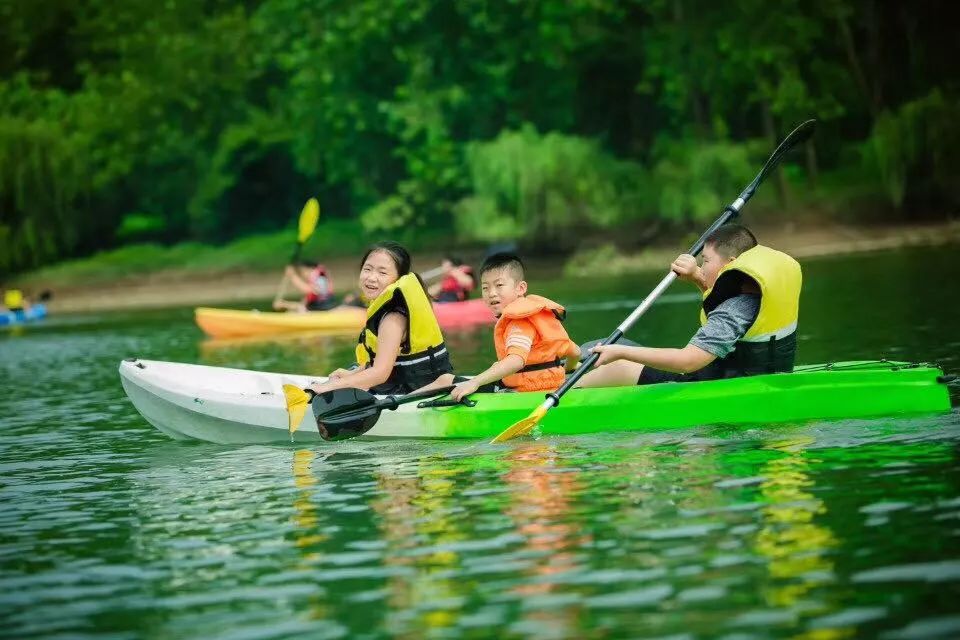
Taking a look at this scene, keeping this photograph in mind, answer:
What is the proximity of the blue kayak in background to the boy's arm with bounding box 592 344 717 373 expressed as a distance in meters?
24.3

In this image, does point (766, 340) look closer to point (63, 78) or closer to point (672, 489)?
point (672, 489)

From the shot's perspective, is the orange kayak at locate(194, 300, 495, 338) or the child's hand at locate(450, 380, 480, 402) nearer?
the child's hand at locate(450, 380, 480, 402)

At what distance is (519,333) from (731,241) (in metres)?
1.42

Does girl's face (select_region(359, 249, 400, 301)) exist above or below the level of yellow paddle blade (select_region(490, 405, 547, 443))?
above

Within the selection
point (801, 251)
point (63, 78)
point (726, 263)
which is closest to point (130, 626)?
point (726, 263)

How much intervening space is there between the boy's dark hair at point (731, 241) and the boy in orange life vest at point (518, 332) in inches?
41.0

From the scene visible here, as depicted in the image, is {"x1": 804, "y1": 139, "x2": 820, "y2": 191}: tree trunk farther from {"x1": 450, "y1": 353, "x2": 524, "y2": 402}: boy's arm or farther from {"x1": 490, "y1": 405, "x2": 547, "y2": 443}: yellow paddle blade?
{"x1": 490, "y1": 405, "x2": 547, "y2": 443}: yellow paddle blade

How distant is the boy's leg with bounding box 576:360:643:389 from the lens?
1010 centimetres

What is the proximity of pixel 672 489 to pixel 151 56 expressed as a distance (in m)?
40.1

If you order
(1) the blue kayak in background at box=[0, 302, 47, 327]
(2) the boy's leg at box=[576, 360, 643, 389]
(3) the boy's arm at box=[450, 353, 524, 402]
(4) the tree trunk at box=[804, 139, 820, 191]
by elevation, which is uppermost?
(4) the tree trunk at box=[804, 139, 820, 191]

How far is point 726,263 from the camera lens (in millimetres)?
9523

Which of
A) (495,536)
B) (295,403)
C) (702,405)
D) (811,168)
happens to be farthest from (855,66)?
(495,536)

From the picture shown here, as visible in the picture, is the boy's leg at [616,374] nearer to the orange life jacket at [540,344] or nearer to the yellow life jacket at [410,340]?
the orange life jacket at [540,344]

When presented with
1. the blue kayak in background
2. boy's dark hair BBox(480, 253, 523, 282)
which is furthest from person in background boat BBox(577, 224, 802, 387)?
the blue kayak in background
